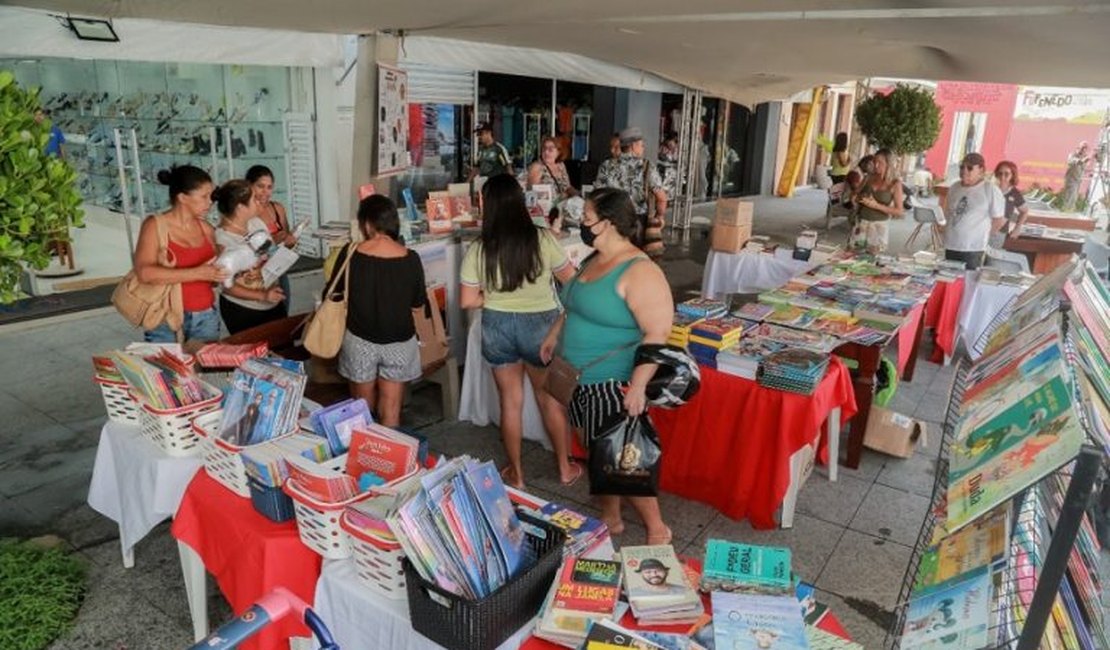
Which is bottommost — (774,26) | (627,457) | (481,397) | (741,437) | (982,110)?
(481,397)

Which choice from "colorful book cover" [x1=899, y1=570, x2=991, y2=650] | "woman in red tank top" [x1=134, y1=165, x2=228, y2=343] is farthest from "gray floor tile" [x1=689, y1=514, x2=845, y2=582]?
"woman in red tank top" [x1=134, y1=165, x2=228, y2=343]

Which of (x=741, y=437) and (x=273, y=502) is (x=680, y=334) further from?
(x=273, y=502)

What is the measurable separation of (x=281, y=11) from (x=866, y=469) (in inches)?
158

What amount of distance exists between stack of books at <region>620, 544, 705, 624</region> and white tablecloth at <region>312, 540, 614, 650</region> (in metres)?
0.14

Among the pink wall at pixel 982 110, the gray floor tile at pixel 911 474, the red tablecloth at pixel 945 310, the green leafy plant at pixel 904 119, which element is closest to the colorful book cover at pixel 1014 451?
the gray floor tile at pixel 911 474

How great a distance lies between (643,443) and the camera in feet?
9.18

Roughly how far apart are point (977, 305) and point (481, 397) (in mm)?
3636

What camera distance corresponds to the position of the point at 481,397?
14.3 ft

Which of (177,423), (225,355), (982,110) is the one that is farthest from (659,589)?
(982,110)

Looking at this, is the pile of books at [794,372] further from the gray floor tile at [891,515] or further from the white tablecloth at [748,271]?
the white tablecloth at [748,271]

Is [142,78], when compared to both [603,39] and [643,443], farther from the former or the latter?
[643,443]

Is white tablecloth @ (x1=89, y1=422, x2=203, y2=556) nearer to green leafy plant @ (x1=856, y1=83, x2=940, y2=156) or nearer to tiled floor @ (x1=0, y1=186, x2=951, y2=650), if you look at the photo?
tiled floor @ (x1=0, y1=186, x2=951, y2=650)

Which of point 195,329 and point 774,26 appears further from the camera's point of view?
point 774,26

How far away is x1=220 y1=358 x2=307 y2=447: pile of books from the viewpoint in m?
2.17
